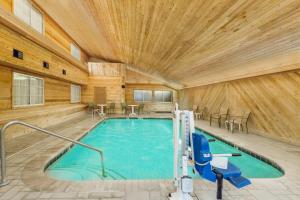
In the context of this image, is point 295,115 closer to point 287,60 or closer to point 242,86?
point 287,60

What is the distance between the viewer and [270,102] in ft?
18.0

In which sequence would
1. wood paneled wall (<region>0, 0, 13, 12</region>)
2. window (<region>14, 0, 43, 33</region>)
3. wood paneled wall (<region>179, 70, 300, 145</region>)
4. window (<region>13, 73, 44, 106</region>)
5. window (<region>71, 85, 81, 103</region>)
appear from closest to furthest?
wood paneled wall (<region>0, 0, 13, 12</region>) → wood paneled wall (<region>179, 70, 300, 145</region>) → window (<region>14, 0, 43, 33</region>) → window (<region>13, 73, 44, 106</region>) → window (<region>71, 85, 81, 103</region>)

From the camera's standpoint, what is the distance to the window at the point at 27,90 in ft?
17.5

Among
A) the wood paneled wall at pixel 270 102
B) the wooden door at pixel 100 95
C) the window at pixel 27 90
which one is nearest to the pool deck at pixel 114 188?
the wood paneled wall at pixel 270 102

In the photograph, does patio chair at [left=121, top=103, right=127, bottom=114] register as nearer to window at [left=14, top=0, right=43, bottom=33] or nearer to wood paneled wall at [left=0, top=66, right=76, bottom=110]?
wood paneled wall at [left=0, top=66, right=76, bottom=110]

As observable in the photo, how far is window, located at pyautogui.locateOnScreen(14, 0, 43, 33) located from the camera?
5086mm

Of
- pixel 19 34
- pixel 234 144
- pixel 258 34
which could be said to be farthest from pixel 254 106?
pixel 19 34

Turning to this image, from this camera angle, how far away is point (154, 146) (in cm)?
588

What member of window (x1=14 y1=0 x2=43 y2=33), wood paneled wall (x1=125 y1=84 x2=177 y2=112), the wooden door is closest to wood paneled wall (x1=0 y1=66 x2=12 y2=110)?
window (x1=14 y1=0 x2=43 y2=33)

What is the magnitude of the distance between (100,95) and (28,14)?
7257 millimetres

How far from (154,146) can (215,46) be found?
335 centimetres

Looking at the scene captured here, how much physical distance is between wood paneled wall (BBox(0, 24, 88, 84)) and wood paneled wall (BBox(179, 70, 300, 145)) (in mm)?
6705

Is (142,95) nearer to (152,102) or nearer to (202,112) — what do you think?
(152,102)

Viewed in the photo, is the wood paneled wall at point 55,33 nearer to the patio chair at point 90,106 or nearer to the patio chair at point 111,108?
the patio chair at point 90,106
